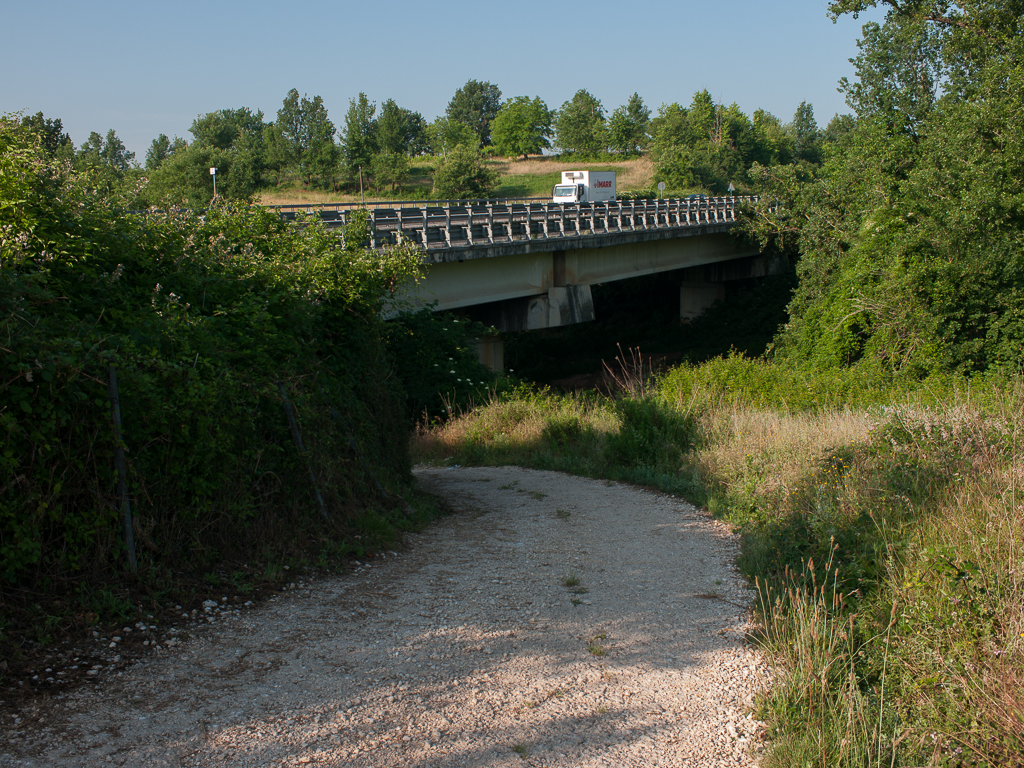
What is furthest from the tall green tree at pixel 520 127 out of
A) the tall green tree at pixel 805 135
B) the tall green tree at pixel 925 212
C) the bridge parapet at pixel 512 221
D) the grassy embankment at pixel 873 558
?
the grassy embankment at pixel 873 558

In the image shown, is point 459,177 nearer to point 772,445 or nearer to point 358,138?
point 358,138

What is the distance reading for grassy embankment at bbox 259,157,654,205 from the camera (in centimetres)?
7588

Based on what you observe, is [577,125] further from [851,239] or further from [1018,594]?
[1018,594]

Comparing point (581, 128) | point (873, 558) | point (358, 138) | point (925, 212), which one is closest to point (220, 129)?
point (358, 138)

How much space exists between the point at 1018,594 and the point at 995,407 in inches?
274

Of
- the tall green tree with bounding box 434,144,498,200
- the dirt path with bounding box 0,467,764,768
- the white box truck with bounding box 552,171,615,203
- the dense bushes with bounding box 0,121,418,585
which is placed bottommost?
the dirt path with bounding box 0,467,764,768

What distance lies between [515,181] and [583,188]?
163ft

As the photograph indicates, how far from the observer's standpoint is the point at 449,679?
4762 millimetres

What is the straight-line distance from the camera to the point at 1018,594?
15.5 ft

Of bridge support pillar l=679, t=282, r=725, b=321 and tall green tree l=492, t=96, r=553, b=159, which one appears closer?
bridge support pillar l=679, t=282, r=725, b=321

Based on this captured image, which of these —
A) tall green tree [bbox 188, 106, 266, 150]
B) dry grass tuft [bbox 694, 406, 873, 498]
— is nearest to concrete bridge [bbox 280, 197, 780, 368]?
dry grass tuft [bbox 694, 406, 873, 498]

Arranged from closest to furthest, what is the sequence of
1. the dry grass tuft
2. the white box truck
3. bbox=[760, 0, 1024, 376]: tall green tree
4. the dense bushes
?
the dense bushes → the dry grass tuft → bbox=[760, 0, 1024, 376]: tall green tree → the white box truck

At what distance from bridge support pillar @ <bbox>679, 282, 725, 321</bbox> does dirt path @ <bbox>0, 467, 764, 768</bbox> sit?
136 ft

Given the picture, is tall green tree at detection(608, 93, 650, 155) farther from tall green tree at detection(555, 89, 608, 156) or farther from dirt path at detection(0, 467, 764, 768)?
dirt path at detection(0, 467, 764, 768)
